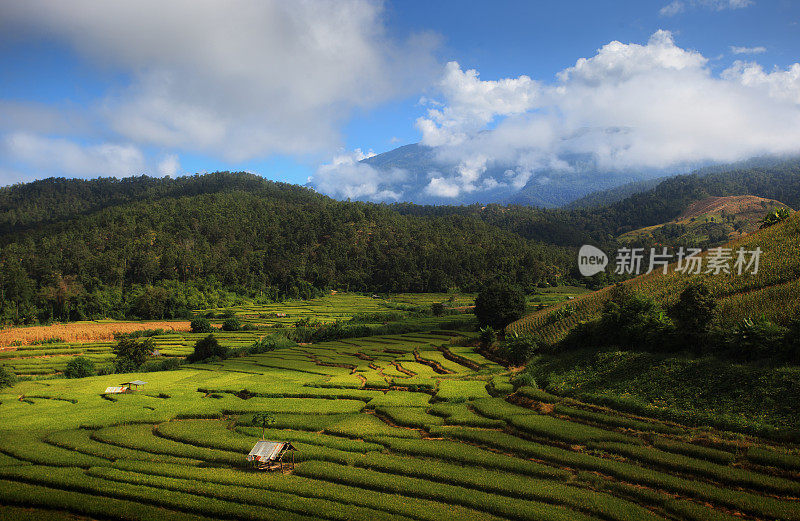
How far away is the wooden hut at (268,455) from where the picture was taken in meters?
21.4

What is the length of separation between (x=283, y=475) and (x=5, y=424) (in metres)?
25.1

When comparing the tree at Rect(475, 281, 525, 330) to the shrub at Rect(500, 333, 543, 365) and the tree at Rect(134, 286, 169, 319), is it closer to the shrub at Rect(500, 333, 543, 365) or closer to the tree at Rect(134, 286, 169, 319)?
the shrub at Rect(500, 333, 543, 365)

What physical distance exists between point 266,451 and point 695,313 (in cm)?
2862

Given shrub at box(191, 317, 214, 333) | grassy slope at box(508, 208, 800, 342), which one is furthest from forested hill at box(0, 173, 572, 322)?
grassy slope at box(508, 208, 800, 342)

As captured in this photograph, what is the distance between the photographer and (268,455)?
70.3 ft

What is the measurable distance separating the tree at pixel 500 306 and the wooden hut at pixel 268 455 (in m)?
44.7

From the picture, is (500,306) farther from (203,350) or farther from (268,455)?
(268,455)

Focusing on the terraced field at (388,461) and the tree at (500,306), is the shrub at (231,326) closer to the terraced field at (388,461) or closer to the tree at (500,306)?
the terraced field at (388,461)

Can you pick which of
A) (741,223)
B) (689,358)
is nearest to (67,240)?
(689,358)

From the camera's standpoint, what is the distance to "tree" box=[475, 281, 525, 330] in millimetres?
61688

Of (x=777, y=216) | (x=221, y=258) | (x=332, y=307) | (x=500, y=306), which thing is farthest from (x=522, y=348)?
(x=221, y=258)

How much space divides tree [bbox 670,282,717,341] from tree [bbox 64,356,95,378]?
6338 cm

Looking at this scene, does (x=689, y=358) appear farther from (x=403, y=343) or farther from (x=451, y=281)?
(x=451, y=281)

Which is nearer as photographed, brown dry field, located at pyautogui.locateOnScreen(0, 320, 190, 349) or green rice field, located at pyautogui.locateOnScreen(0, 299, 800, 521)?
green rice field, located at pyautogui.locateOnScreen(0, 299, 800, 521)
